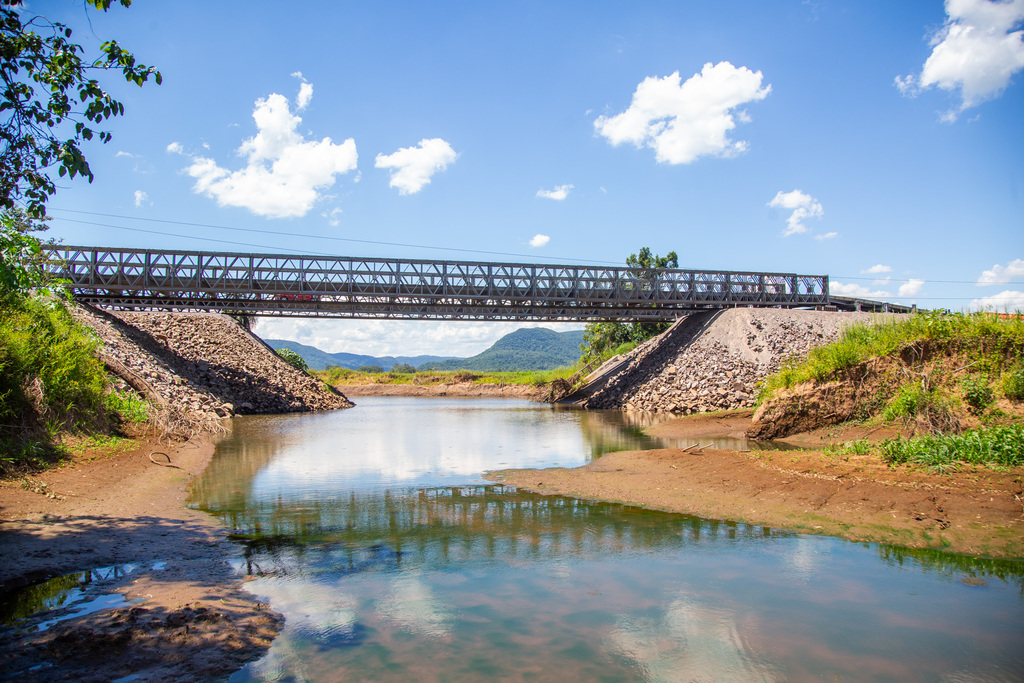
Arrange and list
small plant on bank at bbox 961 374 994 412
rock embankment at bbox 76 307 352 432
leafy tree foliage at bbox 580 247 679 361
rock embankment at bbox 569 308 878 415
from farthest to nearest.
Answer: leafy tree foliage at bbox 580 247 679 361 → rock embankment at bbox 569 308 878 415 → rock embankment at bbox 76 307 352 432 → small plant on bank at bbox 961 374 994 412

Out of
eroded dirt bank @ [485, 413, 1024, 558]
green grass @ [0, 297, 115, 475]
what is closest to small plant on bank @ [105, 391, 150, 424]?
green grass @ [0, 297, 115, 475]

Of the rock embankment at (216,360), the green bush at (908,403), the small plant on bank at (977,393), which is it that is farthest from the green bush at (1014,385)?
the rock embankment at (216,360)

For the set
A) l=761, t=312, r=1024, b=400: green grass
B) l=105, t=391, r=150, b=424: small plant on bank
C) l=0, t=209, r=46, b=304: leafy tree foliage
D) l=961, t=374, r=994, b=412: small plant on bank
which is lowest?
l=105, t=391, r=150, b=424: small plant on bank

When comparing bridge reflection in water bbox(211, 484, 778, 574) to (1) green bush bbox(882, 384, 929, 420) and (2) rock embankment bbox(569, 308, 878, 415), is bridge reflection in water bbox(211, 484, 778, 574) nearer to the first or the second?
(1) green bush bbox(882, 384, 929, 420)

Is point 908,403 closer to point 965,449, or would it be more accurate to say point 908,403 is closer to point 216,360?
point 965,449

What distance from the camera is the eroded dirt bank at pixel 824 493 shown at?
7344 mm

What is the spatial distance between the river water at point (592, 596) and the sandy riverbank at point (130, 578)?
320 mm

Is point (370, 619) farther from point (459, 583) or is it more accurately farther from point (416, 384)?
point (416, 384)

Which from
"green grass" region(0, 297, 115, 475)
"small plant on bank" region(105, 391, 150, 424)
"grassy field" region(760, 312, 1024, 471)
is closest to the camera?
"grassy field" region(760, 312, 1024, 471)

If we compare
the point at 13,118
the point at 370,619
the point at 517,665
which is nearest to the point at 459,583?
the point at 370,619

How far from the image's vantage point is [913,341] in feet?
47.4

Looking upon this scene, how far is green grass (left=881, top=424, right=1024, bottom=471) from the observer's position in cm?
882

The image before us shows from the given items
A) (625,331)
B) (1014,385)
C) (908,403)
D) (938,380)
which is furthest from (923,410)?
(625,331)

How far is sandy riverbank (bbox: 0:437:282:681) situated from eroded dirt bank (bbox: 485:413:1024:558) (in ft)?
19.0
